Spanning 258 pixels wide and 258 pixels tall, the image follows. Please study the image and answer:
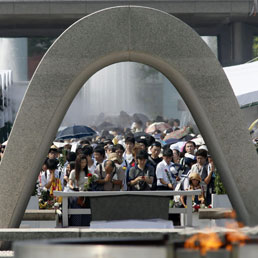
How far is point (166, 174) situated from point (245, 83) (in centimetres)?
570

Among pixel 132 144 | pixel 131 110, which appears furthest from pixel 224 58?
pixel 132 144

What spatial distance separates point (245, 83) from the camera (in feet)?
58.8

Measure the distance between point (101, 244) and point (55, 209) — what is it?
705 centimetres

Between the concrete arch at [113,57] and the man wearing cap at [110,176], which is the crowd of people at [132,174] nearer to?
the man wearing cap at [110,176]

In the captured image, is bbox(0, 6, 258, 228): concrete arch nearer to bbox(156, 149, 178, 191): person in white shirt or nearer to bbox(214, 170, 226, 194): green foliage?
bbox(156, 149, 178, 191): person in white shirt

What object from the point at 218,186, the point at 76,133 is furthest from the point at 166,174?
the point at 76,133

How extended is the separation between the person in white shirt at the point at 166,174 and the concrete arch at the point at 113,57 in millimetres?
2481

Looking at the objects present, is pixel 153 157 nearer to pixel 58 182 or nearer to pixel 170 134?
pixel 58 182

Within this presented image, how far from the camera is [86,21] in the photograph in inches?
403

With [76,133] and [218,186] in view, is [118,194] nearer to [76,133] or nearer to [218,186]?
[218,186]

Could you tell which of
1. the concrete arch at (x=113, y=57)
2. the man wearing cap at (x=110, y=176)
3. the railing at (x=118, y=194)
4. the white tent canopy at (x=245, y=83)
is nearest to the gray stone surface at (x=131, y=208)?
the railing at (x=118, y=194)

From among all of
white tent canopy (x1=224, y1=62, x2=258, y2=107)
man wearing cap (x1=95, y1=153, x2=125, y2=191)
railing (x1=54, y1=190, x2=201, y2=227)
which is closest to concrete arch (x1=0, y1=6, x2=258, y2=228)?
railing (x1=54, y1=190, x2=201, y2=227)

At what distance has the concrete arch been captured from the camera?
10031 mm

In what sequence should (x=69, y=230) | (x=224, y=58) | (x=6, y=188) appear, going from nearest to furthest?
(x=69, y=230)
(x=6, y=188)
(x=224, y=58)
